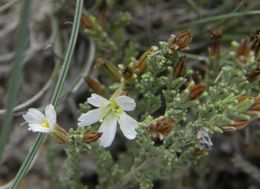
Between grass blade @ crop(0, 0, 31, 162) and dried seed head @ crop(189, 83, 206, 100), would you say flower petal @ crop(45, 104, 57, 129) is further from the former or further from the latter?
dried seed head @ crop(189, 83, 206, 100)

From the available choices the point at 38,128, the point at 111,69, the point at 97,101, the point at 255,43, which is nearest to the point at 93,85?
the point at 111,69

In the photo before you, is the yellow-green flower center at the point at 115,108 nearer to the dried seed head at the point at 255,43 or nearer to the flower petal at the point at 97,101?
the flower petal at the point at 97,101

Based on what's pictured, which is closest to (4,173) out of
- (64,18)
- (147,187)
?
(64,18)

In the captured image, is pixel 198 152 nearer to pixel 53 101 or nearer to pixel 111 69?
pixel 111 69

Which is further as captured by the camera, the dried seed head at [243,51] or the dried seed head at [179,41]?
the dried seed head at [243,51]

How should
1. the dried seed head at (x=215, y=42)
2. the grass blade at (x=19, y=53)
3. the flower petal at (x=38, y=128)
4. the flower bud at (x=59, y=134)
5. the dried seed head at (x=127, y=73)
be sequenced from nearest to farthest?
the grass blade at (x=19, y=53) → the flower petal at (x=38, y=128) → the flower bud at (x=59, y=134) → the dried seed head at (x=127, y=73) → the dried seed head at (x=215, y=42)

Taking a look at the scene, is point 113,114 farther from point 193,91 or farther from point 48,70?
point 48,70

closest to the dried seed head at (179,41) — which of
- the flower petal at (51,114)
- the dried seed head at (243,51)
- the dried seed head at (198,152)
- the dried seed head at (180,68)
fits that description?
the dried seed head at (180,68)

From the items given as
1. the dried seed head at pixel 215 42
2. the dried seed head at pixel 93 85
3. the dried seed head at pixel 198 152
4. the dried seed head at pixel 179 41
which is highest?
the dried seed head at pixel 93 85
